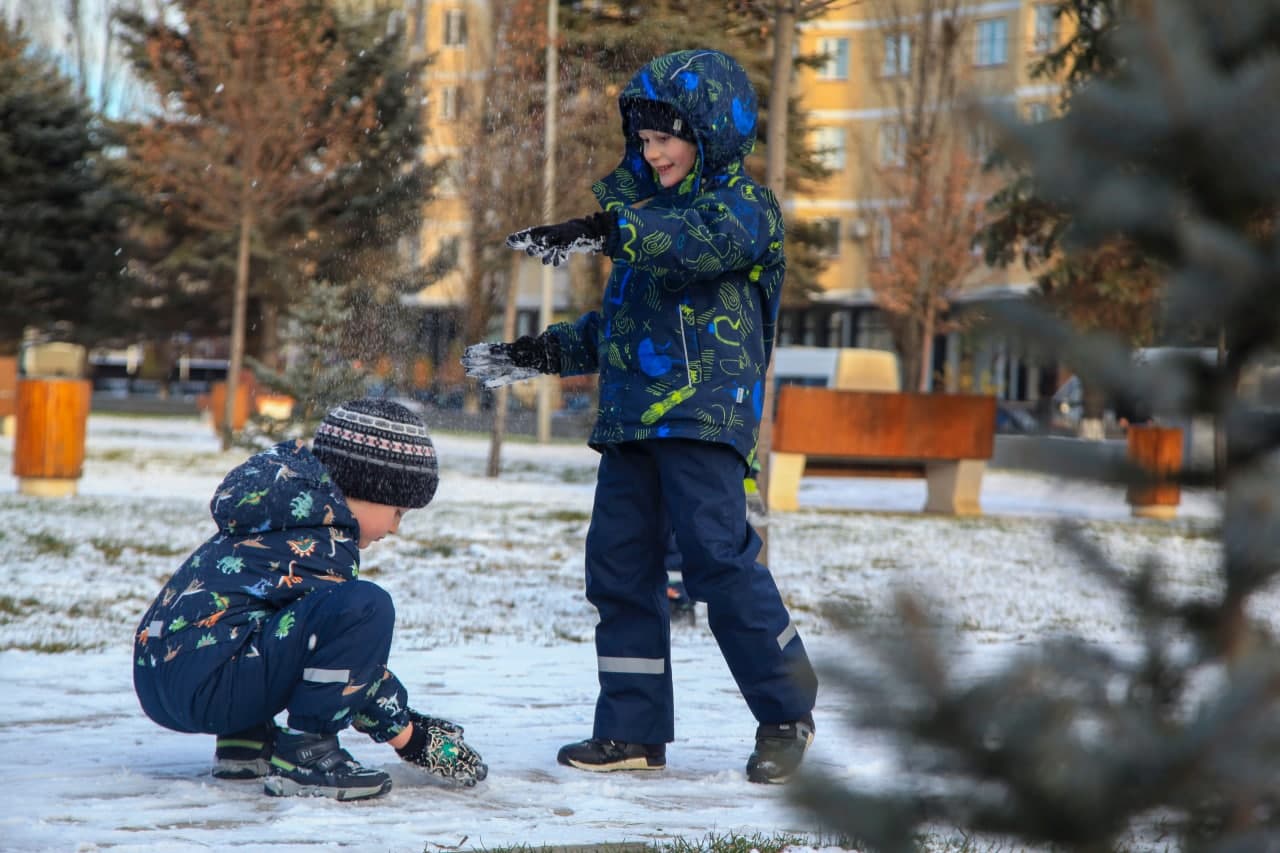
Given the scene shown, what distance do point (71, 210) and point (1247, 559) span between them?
1150 inches

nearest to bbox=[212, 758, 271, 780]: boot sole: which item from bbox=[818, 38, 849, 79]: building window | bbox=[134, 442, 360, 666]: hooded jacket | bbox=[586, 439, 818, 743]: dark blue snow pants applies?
bbox=[134, 442, 360, 666]: hooded jacket

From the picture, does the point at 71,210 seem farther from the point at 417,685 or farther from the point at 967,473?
the point at 417,685

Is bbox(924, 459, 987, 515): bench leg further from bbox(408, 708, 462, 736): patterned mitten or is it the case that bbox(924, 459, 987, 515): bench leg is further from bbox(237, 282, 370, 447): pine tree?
bbox(408, 708, 462, 736): patterned mitten

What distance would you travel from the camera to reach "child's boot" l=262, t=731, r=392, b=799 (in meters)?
2.84

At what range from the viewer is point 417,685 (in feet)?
13.7

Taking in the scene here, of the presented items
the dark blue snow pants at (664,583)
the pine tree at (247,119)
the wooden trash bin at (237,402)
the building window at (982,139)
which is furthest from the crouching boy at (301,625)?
the wooden trash bin at (237,402)

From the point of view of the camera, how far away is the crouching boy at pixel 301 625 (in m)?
2.81

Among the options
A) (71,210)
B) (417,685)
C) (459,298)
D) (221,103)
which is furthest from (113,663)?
(71,210)

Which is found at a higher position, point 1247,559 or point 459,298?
point 459,298

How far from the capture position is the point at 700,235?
9.77 feet

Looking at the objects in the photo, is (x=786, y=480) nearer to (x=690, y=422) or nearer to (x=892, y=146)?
(x=690, y=422)

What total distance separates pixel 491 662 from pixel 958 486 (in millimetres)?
8588

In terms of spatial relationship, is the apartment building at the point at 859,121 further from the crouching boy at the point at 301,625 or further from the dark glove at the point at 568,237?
the crouching boy at the point at 301,625

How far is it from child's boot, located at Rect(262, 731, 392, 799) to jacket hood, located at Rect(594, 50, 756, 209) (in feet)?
4.10
